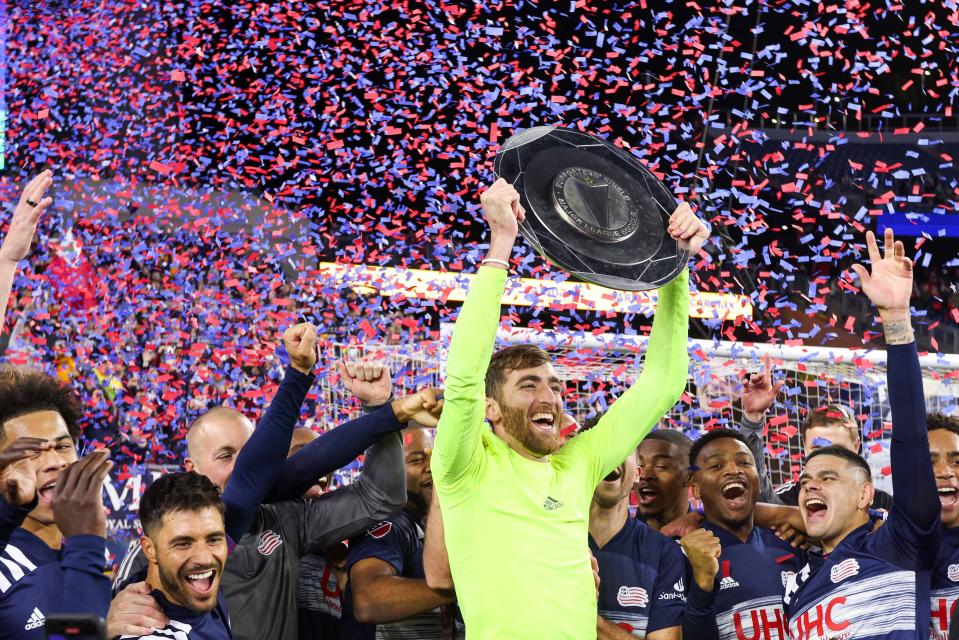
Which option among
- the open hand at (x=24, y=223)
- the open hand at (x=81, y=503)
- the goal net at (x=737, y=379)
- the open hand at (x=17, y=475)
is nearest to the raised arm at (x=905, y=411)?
the open hand at (x=81, y=503)

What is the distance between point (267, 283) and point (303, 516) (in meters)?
6.58

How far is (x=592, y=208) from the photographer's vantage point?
3.60m

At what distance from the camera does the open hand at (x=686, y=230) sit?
3598 millimetres

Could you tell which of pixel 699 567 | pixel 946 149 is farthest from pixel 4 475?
pixel 946 149

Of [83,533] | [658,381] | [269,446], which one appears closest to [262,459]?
[269,446]

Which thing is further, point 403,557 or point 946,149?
point 946,149

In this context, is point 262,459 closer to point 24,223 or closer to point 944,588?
point 24,223

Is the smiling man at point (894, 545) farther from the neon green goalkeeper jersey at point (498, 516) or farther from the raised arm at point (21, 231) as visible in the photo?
the raised arm at point (21, 231)

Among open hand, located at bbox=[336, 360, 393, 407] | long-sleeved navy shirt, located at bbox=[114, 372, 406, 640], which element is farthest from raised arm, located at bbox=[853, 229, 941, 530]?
open hand, located at bbox=[336, 360, 393, 407]

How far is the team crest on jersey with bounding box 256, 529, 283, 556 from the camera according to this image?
3969mm

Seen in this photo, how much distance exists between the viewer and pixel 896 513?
353cm

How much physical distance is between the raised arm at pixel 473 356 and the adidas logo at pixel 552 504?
0.83ft

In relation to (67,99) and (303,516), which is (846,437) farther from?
(67,99)

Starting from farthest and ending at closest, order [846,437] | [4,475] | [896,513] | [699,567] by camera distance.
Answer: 1. [846,437]
2. [699,567]
3. [896,513]
4. [4,475]
